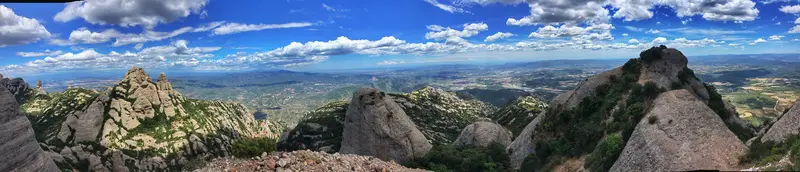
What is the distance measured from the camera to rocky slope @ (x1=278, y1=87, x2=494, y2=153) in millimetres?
92938

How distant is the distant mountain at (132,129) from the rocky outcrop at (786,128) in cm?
9175

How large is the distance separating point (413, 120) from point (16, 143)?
89.9 metres

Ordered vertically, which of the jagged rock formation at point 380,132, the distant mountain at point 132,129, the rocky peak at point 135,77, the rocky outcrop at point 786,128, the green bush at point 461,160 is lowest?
the distant mountain at point 132,129

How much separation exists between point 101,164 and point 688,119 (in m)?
109

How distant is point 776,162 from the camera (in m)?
20.5

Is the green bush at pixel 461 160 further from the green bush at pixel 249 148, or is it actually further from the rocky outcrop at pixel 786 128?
the rocky outcrop at pixel 786 128

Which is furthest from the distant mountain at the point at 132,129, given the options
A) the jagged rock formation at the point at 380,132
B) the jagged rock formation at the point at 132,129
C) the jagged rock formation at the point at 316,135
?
the jagged rock formation at the point at 380,132

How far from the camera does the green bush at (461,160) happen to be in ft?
174

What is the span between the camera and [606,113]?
50250 mm

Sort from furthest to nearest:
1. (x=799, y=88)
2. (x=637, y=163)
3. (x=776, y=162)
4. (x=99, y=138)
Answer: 1. (x=799, y=88)
2. (x=99, y=138)
3. (x=637, y=163)
4. (x=776, y=162)

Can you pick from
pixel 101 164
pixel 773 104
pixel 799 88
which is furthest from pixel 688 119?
pixel 799 88

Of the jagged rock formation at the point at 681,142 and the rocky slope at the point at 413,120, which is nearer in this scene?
the jagged rock formation at the point at 681,142

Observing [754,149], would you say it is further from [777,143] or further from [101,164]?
[101,164]

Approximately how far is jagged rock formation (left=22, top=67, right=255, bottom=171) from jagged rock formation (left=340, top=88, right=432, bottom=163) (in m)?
59.9
